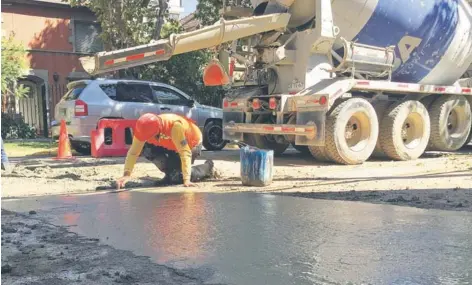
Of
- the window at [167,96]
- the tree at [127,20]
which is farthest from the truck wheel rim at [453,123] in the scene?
the tree at [127,20]

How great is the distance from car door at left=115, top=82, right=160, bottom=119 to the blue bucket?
523 centimetres

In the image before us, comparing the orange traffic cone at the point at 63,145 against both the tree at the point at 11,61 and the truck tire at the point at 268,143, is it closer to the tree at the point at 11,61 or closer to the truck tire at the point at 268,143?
the truck tire at the point at 268,143

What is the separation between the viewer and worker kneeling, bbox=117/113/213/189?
726 cm

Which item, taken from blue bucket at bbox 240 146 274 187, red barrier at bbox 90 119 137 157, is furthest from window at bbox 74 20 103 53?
blue bucket at bbox 240 146 274 187

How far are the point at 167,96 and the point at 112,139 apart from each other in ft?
→ 6.68

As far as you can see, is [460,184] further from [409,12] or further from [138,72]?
[138,72]

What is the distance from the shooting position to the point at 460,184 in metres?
7.45

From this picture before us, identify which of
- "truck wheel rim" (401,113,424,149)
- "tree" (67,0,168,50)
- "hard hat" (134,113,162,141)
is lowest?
"truck wheel rim" (401,113,424,149)

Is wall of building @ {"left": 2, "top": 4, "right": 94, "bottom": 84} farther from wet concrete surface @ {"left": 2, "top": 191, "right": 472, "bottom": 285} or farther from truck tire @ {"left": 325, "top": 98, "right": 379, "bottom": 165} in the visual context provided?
wet concrete surface @ {"left": 2, "top": 191, "right": 472, "bottom": 285}

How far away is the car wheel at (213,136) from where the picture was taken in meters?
13.6

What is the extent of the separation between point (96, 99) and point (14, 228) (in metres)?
7.24

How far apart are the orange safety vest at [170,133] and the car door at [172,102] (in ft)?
16.7

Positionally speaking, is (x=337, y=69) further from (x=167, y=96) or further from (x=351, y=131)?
(x=167, y=96)

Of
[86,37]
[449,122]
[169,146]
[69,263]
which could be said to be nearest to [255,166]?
[169,146]
